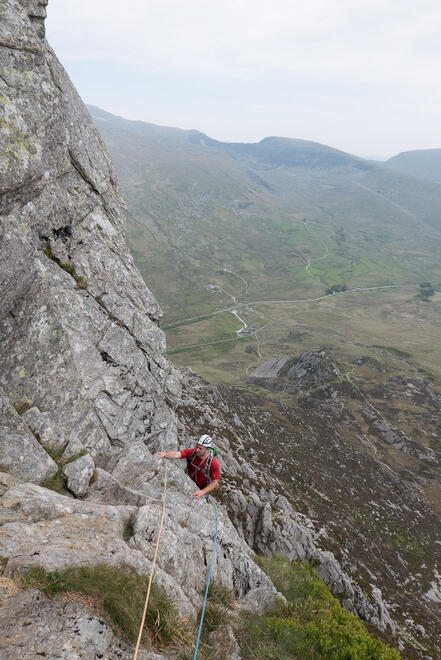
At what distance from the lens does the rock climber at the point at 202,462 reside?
46.7 feet

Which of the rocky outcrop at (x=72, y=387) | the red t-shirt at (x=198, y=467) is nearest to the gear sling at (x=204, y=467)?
the red t-shirt at (x=198, y=467)

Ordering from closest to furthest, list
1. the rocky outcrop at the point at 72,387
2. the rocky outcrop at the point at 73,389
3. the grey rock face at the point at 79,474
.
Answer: the rocky outcrop at the point at 73,389 < the rocky outcrop at the point at 72,387 < the grey rock face at the point at 79,474

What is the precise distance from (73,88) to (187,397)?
45.5 metres

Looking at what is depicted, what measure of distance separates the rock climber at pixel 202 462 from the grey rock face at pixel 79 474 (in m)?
3.30

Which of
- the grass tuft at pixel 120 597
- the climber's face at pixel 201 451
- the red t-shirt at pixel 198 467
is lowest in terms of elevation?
the red t-shirt at pixel 198 467

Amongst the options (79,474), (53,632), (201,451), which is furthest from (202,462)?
(53,632)

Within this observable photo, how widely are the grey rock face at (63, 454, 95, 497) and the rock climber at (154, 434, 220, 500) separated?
330cm

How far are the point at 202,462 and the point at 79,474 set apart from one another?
5455mm

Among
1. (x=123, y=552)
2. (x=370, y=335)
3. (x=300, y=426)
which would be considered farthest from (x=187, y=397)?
(x=370, y=335)

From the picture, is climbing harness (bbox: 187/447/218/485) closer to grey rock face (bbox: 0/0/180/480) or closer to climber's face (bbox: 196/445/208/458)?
climber's face (bbox: 196/445/208/458)

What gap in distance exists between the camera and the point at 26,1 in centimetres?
1773

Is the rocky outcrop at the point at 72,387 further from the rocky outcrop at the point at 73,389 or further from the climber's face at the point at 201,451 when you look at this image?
the climber's face at the point at 201,451

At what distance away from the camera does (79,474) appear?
49.0ft

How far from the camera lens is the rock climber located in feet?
46.7
